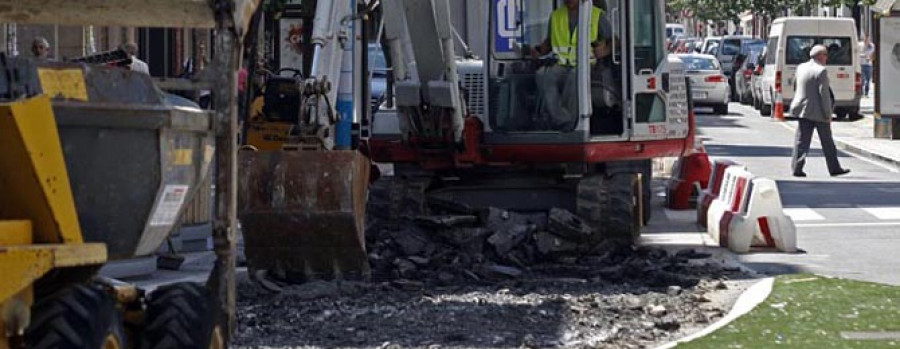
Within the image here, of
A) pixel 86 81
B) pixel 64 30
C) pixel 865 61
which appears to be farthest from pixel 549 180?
pixel 865 61

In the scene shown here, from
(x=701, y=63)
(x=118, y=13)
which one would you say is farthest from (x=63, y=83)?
(x=701, y=63)

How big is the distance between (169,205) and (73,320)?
87cm

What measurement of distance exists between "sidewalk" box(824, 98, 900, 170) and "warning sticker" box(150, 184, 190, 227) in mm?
21088

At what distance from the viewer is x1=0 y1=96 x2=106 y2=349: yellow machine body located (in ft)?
21.7

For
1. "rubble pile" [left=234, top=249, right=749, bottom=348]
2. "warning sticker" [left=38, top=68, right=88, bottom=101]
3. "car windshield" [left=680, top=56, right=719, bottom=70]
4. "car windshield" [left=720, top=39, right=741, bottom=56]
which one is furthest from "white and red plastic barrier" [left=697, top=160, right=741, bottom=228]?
"car windshield" [left=720, top=39, right=741, bottom=56]

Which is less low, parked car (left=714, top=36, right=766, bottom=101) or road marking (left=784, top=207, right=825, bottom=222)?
parked car (left=714, top=36, right=766, bottom=101)

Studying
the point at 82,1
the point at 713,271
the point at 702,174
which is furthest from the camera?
the point at 702,174

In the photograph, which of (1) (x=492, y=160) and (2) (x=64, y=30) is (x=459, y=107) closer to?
(1) (x=492, y=160)

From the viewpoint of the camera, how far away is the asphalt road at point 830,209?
15422mm

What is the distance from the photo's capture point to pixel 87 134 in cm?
727

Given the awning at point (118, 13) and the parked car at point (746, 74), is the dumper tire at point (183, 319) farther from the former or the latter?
the parked car at point (746, 74)

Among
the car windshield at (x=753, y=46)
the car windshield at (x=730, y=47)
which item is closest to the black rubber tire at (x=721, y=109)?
the car windshield at (x=753, y=46)

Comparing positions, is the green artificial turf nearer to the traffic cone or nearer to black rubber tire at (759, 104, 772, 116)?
the traffic cone

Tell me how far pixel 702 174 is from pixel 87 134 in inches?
549
